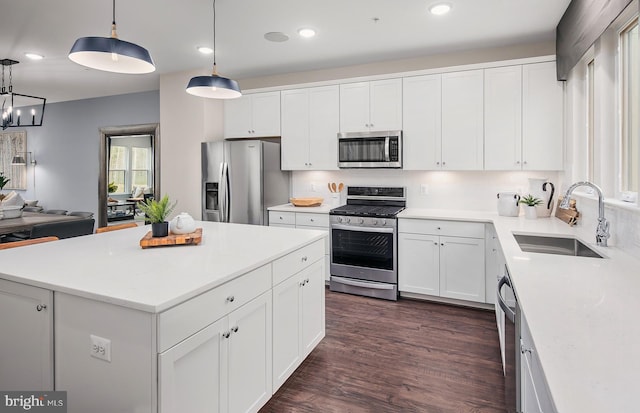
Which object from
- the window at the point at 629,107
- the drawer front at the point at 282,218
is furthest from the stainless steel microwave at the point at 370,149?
the window at the point at 629,107

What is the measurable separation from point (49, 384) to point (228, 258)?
0.89 metres

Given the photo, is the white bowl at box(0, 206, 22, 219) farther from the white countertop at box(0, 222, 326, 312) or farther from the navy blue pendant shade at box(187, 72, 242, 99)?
the navy blue pendant shade at box(187, 72, 242, 99)

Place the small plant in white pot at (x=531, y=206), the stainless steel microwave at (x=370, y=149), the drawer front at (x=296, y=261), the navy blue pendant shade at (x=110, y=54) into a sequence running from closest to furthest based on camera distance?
the navy blue pendant shade at (x=110, y=54)
the drawer front at (x=296, y=261)
the small plant in white pot at (x=531, y=206)
the stainless steel microwave at (x=370, y=149)

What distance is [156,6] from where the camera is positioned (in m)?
3.03

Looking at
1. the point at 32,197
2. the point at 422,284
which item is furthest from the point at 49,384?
the point at 32,197

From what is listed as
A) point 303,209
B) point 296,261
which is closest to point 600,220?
point 296,261

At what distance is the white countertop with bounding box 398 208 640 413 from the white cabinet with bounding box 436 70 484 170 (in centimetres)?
192

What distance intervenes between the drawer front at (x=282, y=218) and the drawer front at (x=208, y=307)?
2.48m

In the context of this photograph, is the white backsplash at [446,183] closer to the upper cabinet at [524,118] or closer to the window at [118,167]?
the upper cabinet at [524,118]

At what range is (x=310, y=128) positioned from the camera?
457 cm

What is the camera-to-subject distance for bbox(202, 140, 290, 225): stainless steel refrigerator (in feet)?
14.6

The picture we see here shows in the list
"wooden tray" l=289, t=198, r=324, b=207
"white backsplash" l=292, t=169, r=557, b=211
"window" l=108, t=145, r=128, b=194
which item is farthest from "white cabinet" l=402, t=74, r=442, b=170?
"window" l=108, t=145, r=128, b=194

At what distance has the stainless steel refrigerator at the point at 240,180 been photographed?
4.46 metres

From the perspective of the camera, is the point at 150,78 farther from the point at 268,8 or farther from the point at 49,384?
the point at 49,384
